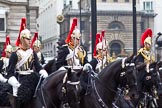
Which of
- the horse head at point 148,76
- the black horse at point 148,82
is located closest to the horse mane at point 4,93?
the black horse at point 148,82

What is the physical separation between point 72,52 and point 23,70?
6.08 ft

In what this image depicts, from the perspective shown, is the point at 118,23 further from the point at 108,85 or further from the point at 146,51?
the point at 108,85

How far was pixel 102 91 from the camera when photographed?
11.9m

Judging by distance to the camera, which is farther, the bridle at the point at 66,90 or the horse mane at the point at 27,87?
the horse mane at the point at 27,87

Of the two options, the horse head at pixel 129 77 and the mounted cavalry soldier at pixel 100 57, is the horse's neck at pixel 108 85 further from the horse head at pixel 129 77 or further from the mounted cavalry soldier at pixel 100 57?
the mounted cavalry soldier at pixel 100 57

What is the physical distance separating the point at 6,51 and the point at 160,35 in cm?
486

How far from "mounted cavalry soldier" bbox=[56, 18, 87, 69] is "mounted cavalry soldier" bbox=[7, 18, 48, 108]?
4.74 feet

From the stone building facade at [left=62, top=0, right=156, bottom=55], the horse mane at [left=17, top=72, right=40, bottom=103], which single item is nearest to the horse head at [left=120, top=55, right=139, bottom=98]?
the horse mane at [left=17, top=72, right=40, bottom=103]

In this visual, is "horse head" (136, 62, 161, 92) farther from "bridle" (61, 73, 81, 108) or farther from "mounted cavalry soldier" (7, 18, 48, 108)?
"bridle" (61, 73, 81, 108)

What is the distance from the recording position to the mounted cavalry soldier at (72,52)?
43.2ft

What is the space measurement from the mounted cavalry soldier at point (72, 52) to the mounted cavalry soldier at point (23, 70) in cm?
145

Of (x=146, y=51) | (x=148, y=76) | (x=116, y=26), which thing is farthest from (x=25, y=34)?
(x=116, y=26)

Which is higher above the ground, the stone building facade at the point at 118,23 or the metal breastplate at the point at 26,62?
the stone building facade at the point at 118,23

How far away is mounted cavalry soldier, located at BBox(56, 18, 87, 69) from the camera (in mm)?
13180
